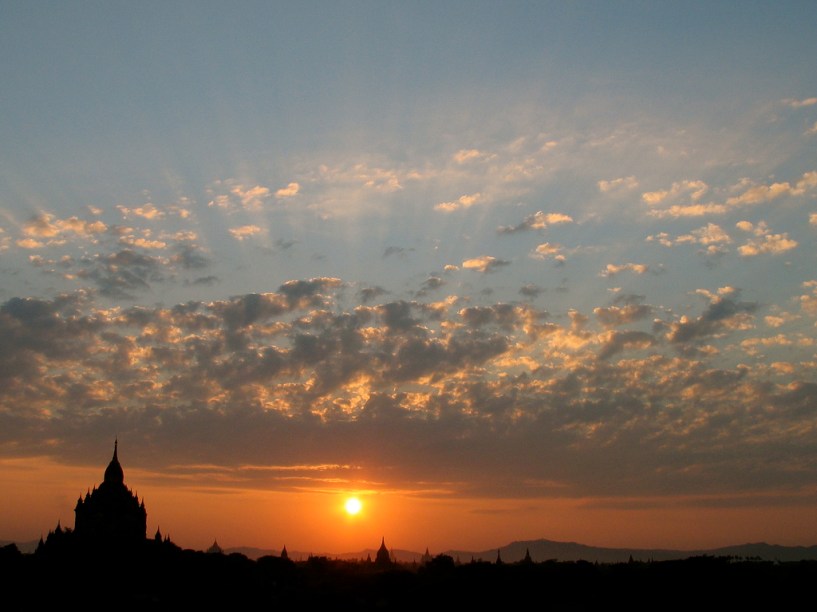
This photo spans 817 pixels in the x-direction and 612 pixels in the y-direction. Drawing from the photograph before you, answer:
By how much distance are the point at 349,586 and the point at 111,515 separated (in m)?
48.9

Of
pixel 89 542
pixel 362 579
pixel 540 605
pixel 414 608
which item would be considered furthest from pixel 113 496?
pixel 540 605

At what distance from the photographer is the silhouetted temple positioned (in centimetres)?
16212

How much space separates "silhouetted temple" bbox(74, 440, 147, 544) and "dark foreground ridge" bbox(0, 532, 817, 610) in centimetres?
385

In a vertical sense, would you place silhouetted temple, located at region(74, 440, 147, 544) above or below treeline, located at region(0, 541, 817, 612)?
above

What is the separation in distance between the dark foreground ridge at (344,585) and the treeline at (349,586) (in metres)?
0.19

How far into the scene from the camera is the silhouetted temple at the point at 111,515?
162 meters

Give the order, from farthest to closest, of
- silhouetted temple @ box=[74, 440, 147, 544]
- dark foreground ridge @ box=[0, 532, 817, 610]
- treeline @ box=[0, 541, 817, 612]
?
silhouetted temple @ box=[74, 440, 147, 544]
dark foreground ridge @ box=[0, 532, 817, 610]
treeline @ box=[0, 541, 817, 612]

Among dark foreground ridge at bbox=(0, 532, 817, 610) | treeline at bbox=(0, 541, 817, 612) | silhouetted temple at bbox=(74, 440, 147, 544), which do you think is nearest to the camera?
treeline at bbox=(0, 541, 817, 612)

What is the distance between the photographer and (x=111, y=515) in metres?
166

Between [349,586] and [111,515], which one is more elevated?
[111,515]

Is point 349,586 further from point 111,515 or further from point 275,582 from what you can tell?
point 111,515

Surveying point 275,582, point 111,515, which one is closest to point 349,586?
point 275,582

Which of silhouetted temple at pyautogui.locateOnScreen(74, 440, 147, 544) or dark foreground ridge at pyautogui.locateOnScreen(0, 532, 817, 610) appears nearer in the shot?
dark foreground ridge at pyautogui.locateOnScreen(0, 532, 817, 610)

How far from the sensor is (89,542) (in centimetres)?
15762
